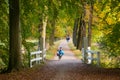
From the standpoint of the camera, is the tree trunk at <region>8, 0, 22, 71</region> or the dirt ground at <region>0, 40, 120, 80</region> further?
the tree trunk at <region>8, 0, 22, 71</region>

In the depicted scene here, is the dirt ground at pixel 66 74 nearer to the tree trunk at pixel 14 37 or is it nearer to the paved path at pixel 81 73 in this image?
the paved path at pixel 81 73

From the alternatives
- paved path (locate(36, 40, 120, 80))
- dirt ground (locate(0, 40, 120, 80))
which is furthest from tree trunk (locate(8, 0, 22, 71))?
paved path (locate(36, 40, 120, 80))

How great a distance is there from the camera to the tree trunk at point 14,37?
1973 centimetres

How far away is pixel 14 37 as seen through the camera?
20.0m

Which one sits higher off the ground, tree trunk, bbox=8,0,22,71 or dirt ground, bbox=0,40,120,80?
tree trunk, bbox=8,0,22,71

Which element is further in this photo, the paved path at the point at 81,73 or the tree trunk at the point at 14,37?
the tree trunk at the point at 14,37

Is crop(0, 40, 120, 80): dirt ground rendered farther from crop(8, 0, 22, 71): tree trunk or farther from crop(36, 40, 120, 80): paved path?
crop(8, 0, 22, 71): tree trunk

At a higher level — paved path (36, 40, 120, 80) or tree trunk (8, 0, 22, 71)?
tree trunk (8, 0, 22, 71)

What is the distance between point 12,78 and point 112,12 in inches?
292

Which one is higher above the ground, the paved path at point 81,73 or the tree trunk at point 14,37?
the tree trunk at point 14,37

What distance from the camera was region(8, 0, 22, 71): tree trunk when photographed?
19734 mm

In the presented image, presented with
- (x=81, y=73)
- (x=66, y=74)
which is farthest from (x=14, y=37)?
(x=81, y=73)

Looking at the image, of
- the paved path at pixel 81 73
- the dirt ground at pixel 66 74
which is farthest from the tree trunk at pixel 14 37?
the paved path at pixel 81 73

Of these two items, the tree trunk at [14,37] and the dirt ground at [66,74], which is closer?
the dirt ground at [66,74]
